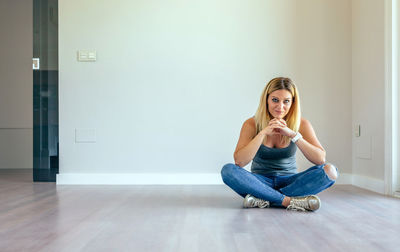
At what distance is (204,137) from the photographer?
12.8 ft

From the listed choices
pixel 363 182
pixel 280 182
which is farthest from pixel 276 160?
pixel 363 182

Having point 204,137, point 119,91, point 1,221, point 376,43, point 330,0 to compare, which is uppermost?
point 330,0

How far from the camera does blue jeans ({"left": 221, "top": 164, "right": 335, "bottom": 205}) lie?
238cm

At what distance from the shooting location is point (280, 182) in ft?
8.51

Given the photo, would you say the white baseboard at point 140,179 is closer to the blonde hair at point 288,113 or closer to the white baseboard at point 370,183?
the white baseboard at point 370,183

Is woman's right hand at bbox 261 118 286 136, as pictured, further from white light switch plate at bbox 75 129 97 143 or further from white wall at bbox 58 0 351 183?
white light switch plate at bbox 75 129 97 143

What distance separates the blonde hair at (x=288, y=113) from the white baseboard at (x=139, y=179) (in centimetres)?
141

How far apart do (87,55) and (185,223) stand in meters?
2.42

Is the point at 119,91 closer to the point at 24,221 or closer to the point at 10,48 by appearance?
the point at 24,221

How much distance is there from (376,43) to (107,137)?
251 cm

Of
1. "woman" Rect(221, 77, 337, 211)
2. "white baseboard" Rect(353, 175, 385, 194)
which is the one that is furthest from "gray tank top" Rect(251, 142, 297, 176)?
"white baseboard" Rect(353, 175, 385, 194)

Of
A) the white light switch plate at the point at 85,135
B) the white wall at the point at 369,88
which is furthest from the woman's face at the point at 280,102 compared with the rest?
the white light switch plate at the point at 85,135

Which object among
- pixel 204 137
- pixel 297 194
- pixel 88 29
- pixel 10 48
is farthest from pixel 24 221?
pixel 10 48

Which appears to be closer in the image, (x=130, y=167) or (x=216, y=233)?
(x=216, y=233)
